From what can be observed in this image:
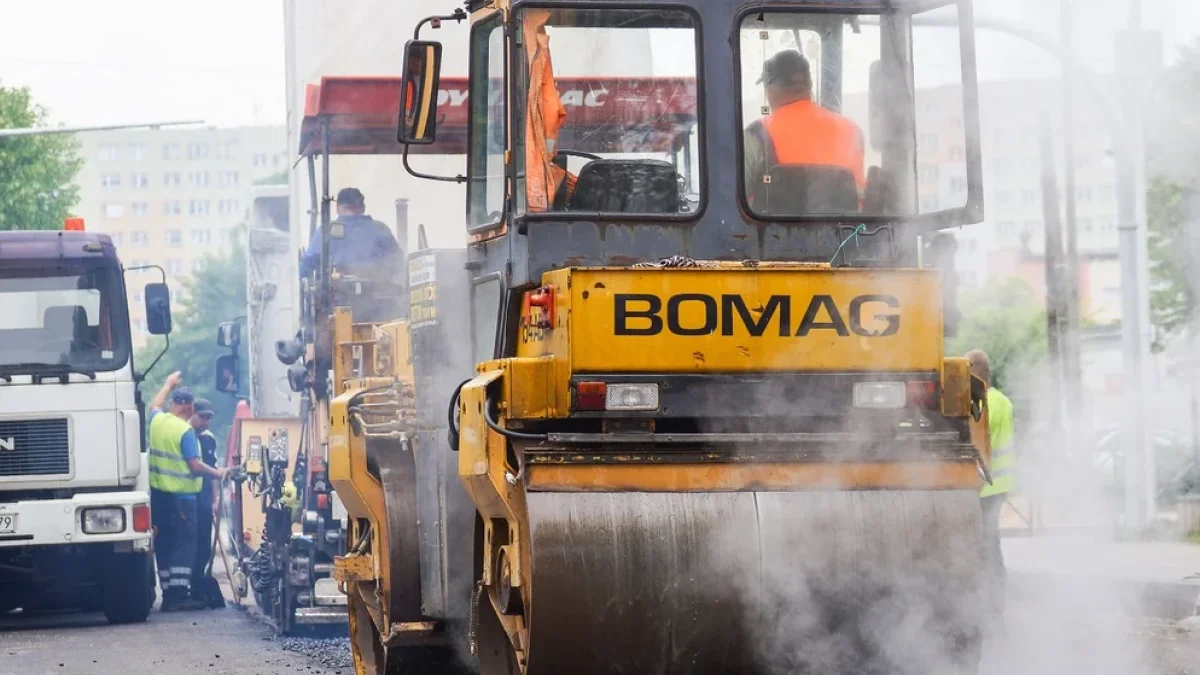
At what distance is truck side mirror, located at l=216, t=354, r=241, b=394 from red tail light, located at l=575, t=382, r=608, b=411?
9.29 m

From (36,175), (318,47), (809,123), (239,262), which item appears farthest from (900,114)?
(239,262)

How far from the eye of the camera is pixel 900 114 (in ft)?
22.2

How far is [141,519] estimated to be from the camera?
13.1m

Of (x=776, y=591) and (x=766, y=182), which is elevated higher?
(x=766, y=182)

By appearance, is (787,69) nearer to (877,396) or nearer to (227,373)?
(877,396)

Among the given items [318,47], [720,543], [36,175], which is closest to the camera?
[720,543]

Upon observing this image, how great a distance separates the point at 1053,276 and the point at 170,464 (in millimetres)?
9965

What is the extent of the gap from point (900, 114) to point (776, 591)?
6.10 feet

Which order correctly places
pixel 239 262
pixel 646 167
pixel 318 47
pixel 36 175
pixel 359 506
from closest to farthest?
1. pixel 646 167
2. pixel 359 506
3. pixel 318 47
4. pixel 36 175
5. pixel 239 262

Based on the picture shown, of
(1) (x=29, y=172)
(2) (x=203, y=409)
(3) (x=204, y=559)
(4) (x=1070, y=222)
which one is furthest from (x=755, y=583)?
(1) (x=29, y=172)

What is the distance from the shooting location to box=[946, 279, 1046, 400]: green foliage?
27266 mm

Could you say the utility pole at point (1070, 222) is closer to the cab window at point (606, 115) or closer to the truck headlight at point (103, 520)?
the cab window at point (606, 115)

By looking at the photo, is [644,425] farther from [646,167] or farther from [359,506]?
[359,506]

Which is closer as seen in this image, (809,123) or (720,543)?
(720,543)
